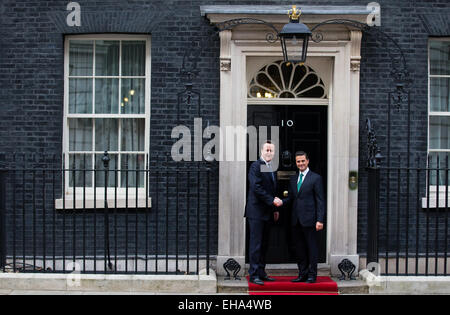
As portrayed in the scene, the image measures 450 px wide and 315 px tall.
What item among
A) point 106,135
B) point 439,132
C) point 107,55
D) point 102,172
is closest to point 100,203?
point 102,172

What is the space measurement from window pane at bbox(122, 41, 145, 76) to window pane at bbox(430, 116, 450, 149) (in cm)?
440

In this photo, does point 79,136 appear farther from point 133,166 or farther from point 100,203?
point 100,203

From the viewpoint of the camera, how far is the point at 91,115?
9219 mm

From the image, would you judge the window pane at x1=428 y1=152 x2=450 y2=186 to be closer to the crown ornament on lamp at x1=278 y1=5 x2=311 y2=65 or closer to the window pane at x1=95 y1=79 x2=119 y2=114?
the crown ornament on lamp at x1=278 y1=5 x2=311 y2=65

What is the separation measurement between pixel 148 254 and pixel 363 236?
10.2 ft

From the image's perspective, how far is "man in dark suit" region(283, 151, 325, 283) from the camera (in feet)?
26.5

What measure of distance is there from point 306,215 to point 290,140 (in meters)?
1.48

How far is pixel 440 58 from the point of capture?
30.8 ft

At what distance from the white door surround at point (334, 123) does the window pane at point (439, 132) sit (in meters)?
1.33

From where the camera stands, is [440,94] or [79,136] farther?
[440,94]

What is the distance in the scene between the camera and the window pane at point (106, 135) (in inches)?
365
